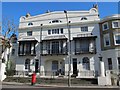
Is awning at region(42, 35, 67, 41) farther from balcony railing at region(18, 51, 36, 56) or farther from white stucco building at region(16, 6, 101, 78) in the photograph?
balcony railing at region(18, 51, 36, 56)

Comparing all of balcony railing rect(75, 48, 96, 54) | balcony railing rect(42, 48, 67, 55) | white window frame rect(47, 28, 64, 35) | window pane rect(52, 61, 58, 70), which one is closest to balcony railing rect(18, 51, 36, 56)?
balcony railing rect(42, 48, 67, 55)

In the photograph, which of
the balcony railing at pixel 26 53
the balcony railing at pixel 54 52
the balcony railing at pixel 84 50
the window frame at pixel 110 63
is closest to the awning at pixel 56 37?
the balcony railing at pixel 54 52

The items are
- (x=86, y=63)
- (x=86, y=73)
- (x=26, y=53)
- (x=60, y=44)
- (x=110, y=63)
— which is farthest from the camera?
(x=26, y=53)

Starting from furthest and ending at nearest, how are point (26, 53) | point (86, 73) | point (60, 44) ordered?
point (26, 53) < point (60, 44) < point (86, 73)

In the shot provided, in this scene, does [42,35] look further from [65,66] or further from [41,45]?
[65,66]

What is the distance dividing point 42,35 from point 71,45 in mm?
6631

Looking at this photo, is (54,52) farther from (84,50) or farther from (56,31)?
(84,50)

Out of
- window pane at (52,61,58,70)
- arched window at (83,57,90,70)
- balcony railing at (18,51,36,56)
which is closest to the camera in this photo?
arched window at (83,57,90,70)

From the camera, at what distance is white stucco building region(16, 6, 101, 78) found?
3159cm

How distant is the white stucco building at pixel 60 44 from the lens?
104 ft

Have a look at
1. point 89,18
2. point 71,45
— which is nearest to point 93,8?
point 89,18

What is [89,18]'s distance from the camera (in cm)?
3397

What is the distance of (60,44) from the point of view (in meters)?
33.1

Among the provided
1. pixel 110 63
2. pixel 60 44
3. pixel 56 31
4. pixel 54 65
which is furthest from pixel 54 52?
pixel 110 63
